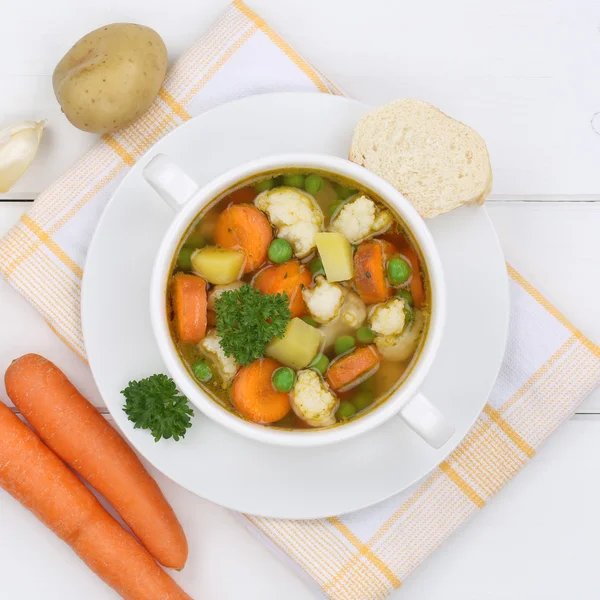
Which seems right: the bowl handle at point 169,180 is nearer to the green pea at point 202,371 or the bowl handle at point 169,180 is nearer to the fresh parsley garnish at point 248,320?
the fresh parsley garnish at point 248,320

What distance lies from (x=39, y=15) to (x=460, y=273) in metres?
1.37

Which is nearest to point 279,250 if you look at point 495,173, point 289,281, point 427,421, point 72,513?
point 289,281

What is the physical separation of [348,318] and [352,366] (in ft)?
0.37

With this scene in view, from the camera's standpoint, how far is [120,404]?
1668 mm

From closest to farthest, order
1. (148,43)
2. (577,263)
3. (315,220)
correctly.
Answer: (315,220), (148,43), (577,263)

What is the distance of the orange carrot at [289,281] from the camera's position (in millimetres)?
1647

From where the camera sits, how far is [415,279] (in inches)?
65.1

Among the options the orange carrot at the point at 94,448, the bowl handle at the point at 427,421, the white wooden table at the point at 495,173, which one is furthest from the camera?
the white wooden table at the point at 495,173

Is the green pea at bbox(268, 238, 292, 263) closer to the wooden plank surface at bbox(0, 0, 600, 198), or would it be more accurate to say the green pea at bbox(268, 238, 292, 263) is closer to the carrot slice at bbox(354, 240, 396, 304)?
the carrot slice at bbox(354, 240, 396, 304)

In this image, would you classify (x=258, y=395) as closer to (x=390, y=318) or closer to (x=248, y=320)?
(x=248, y=320)

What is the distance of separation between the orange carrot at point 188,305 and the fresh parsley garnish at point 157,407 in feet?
0.41

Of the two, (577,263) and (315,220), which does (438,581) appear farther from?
(315,220)

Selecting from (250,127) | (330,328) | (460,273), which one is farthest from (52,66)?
(460,273)

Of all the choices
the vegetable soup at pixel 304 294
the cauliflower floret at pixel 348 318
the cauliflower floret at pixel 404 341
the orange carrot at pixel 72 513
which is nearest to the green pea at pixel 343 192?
the vegetable soup at pixel 304 294
